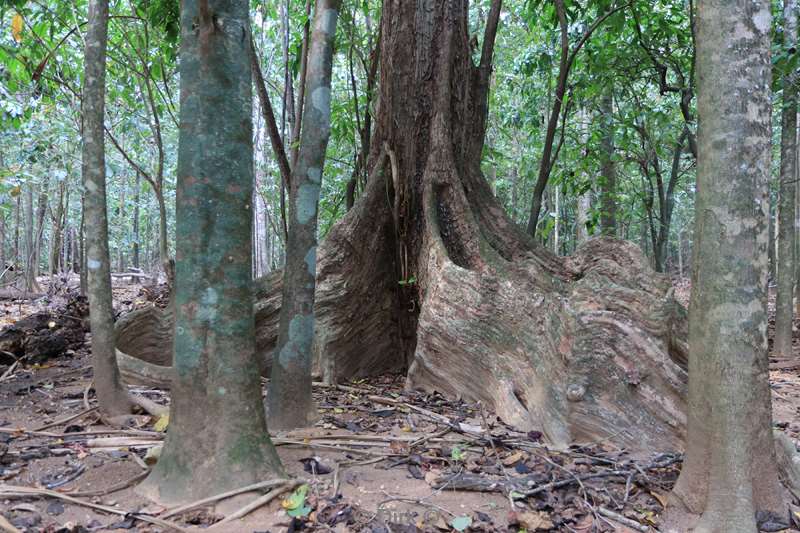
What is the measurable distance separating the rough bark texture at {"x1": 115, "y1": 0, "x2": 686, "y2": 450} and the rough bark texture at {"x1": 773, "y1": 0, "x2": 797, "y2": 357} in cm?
418

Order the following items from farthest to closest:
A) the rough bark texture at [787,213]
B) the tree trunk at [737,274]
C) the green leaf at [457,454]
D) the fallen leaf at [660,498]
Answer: the rough bark texture at [787,213]
the green leaf at [457,454]
the fallen leaf at [660,498]
the tree trunk at [737,274]

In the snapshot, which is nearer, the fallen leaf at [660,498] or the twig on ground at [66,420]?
the fallen leaf at [660,498]

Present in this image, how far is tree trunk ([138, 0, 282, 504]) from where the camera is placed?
2.83 meters

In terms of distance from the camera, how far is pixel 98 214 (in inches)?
159

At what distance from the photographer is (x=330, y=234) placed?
18.9 feet

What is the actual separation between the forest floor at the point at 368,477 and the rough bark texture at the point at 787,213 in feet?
13.7

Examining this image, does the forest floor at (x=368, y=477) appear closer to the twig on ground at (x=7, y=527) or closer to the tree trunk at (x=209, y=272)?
the twig on ground at (x=7, y=527)

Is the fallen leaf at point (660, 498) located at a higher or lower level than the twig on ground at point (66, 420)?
lower

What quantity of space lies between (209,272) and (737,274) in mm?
2470

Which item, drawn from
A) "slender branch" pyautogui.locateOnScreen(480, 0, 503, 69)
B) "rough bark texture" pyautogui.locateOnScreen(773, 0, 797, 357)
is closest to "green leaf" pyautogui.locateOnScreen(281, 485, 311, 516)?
"slender branch" pyautogui.locateOnScreen(480, 0, 503, 69)

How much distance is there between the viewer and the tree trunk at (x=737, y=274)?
108 inches

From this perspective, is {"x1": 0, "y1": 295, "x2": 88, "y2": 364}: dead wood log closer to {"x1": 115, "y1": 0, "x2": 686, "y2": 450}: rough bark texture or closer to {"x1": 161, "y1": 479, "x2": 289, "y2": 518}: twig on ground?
{"x1": 115, "y1": 0, "x2": 686, "y2": 450}: rough bark texture

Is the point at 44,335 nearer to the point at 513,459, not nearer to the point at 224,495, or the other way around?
the point at 224,495

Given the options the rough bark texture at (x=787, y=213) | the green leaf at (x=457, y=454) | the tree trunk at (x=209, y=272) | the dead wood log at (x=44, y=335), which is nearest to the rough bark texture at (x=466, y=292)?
the green leaf at (x=457, y=454)
